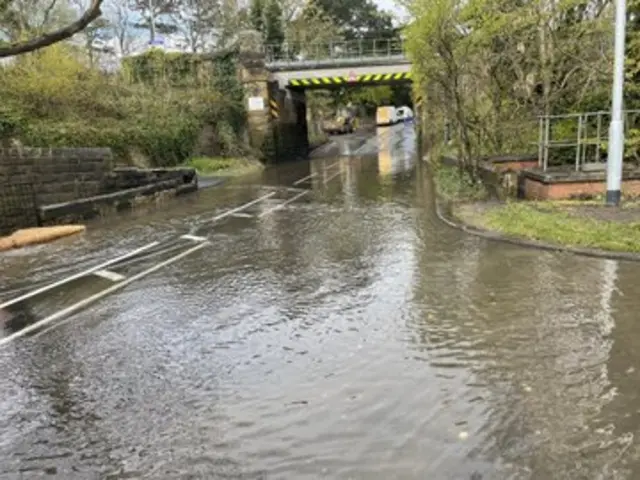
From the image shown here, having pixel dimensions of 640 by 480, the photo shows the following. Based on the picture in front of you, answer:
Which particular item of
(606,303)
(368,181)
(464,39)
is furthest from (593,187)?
(368,181)

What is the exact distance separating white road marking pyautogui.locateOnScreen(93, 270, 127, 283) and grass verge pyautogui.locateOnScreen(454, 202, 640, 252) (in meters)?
5.54

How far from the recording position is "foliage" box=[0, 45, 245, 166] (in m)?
17.7

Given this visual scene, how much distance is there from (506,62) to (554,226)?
917 cm

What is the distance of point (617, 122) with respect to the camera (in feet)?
31.8

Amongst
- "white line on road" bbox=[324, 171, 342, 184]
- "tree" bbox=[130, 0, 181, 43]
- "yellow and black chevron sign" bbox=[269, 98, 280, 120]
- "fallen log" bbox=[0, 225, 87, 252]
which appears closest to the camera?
"fallen log" bbox=[0, 225, 87, 252]

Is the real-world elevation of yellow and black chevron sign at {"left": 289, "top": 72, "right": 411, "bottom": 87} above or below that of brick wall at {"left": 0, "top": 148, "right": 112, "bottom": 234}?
above

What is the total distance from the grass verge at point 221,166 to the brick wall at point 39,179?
993 cm

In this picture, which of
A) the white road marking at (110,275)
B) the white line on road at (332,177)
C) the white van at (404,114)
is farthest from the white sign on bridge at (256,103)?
the white van at (404,114)

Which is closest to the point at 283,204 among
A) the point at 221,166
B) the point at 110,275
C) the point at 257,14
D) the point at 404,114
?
the point at 110,275

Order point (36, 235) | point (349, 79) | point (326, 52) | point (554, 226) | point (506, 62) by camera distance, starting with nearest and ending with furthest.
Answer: point (554, 226) < point (36, 235) < point (506, 62) < point (349, 79) < point (326, 52)

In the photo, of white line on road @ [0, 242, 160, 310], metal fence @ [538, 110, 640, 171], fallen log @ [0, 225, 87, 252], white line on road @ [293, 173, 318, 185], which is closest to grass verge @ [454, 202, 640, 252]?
metal fence @ [538, 110, 640, 171]

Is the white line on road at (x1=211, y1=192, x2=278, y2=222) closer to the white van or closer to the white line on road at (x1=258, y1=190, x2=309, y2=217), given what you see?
the white line on road at (x1=258, y1=190, x2=309, y2=217)

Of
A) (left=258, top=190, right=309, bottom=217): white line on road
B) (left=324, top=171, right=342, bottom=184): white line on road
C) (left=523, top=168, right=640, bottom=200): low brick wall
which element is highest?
(left=523, top=168, right=640, bottom=200): low brick wall

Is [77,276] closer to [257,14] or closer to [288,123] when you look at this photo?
[288,123]
